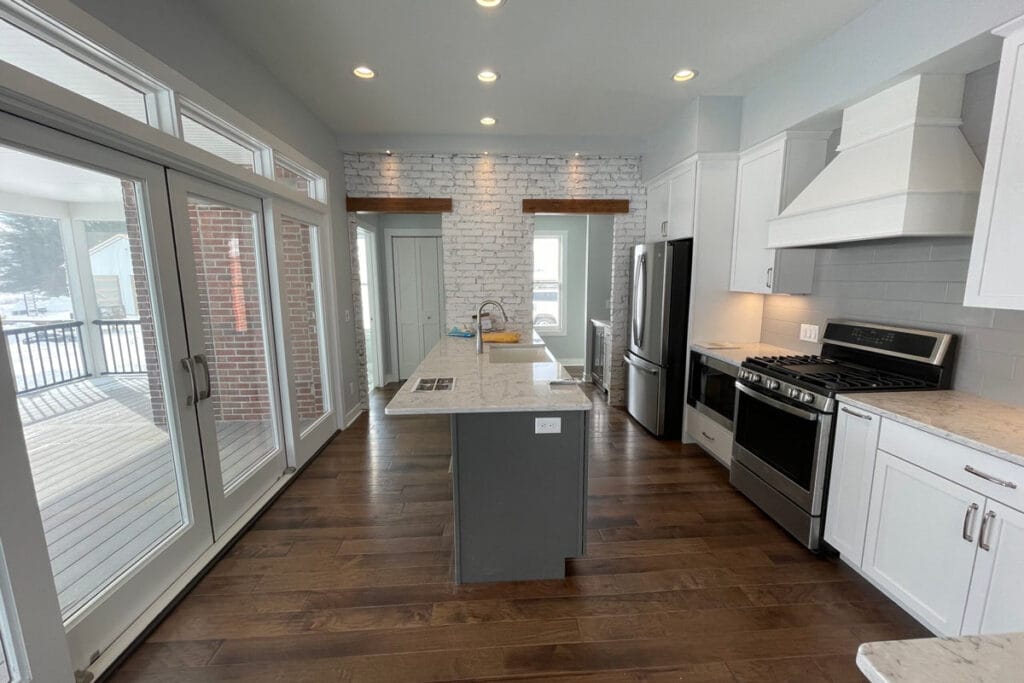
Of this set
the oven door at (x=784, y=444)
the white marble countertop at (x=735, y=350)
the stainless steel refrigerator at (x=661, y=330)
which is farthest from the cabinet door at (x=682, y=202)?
the oven door at (x=784, y=444)

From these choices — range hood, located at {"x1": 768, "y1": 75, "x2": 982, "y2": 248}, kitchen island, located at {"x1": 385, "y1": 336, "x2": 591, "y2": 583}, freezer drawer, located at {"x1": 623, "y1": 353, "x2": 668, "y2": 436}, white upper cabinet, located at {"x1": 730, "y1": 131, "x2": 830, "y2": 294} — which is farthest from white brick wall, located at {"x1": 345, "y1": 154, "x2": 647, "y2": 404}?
kitchen island, located at {"x1": 385, "y1": 336, "x2": 591, "y2": 583}

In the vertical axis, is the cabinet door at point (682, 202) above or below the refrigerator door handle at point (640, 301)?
above

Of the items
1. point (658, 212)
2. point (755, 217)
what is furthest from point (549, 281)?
point (755, 217)

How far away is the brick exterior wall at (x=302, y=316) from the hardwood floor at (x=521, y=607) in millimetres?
953

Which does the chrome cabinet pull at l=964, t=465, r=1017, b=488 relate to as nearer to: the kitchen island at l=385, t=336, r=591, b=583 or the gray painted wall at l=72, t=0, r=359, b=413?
the kitchen island at l=385, t=336, r=591, b=583

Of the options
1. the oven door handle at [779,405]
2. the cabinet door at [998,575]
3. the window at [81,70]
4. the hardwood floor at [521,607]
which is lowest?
the hardwood floor at [521,607]

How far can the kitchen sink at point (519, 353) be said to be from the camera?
3296mm

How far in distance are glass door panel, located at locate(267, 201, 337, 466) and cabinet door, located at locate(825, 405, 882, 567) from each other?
3.48m

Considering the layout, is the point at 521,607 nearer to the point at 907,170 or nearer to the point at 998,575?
the point at 998,575

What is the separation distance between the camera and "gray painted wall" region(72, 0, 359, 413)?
1.74 m

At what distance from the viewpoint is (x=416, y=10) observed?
2174 mm

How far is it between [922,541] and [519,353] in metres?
2.50

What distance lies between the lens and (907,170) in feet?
6.45

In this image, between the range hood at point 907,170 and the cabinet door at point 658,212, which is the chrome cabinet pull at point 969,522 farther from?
the cabinet door at point 658,212
